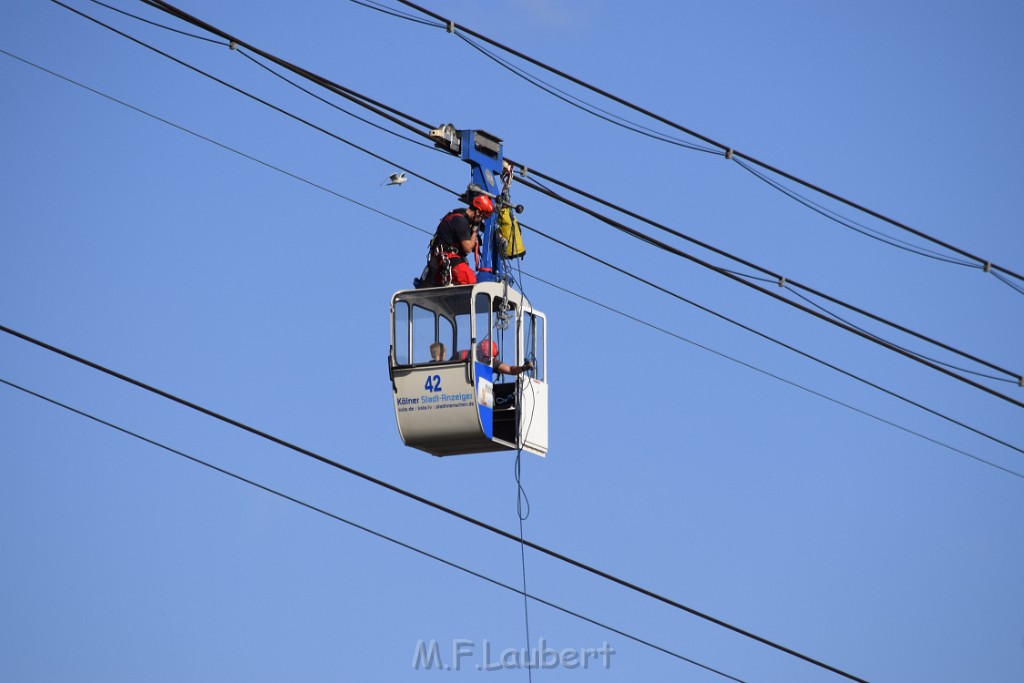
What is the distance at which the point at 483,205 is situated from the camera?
22.8 meters

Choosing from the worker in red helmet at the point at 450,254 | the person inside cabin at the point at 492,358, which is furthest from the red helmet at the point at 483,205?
the person inside cabin at the point at 492,358

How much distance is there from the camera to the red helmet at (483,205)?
22.8 metres

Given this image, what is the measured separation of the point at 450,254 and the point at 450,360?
1.25 meters

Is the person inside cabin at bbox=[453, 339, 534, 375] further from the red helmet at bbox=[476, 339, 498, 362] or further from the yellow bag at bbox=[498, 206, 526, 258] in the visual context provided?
the yellow bag at bbox=[498, 206, 526, 258]

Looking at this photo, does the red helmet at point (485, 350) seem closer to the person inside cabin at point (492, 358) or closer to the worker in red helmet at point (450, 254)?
the person inside cabin at point (492, 358)

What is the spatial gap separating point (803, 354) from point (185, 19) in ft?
29.7

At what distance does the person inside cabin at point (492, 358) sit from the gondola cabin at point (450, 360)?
0.01 m

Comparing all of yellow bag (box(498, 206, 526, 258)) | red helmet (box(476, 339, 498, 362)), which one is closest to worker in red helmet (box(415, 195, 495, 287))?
yellow bag (box(498, 206, 526, 258))

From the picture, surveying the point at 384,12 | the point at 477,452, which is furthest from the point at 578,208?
the point at 384,12

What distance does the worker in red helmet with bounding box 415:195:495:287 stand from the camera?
22.5 metres

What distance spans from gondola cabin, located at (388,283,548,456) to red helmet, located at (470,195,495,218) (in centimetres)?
94

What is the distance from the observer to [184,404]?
64.3 ft

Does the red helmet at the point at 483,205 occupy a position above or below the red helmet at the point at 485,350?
above

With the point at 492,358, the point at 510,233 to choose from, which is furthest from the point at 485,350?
the point at 510,233
